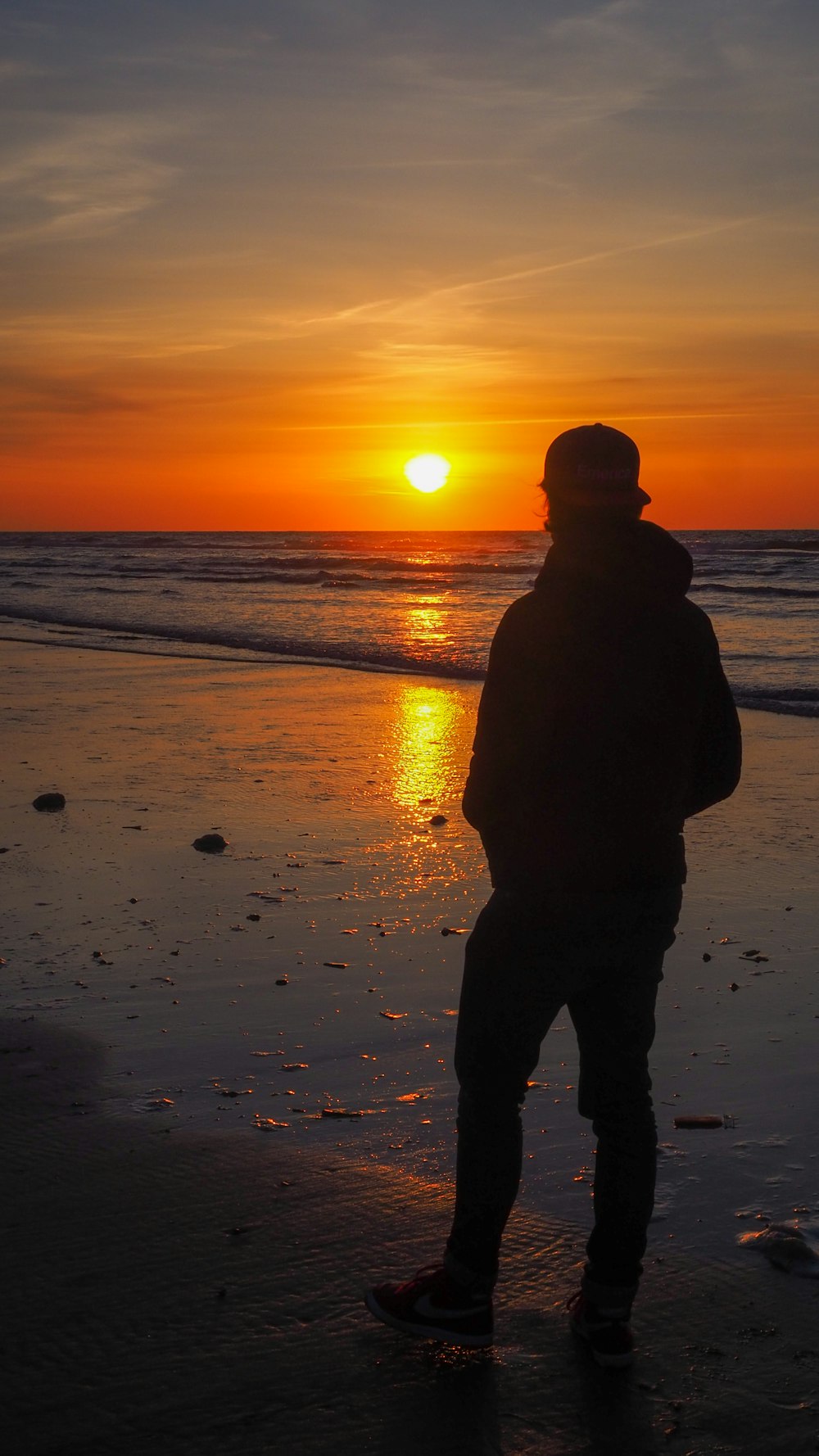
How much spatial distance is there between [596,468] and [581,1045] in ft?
3.79

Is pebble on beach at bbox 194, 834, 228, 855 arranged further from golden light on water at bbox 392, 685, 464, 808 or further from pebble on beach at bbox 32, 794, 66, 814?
golden light on water at bbox 392, 685, 464, 808

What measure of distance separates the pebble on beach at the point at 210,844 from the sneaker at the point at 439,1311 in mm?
3769

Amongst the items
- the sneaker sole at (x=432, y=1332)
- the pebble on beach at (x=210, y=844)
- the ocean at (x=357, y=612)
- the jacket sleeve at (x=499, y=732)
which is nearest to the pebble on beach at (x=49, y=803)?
the pebble on beach at (x=210, y=844)

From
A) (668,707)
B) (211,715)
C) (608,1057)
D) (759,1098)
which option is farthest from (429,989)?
(211,715)

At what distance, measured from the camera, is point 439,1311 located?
2.50 m

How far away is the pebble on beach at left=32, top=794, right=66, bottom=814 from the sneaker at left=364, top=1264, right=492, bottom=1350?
485 cm

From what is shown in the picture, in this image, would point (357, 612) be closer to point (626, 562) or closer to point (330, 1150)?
point (330, 1150)

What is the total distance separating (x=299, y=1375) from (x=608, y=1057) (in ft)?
2.72

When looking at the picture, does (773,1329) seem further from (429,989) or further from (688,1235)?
(429,989)

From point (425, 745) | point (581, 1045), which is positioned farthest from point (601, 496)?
point (425, 745)

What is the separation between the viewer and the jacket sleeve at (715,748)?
252cm

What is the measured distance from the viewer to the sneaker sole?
2.50m

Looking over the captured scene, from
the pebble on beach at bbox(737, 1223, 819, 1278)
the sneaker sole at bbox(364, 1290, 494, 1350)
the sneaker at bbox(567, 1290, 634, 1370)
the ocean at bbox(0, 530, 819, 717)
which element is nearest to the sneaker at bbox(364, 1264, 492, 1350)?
the sneaker sole at bbox(364, 1290, 494, 1350)

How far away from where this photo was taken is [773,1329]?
2559 mm
